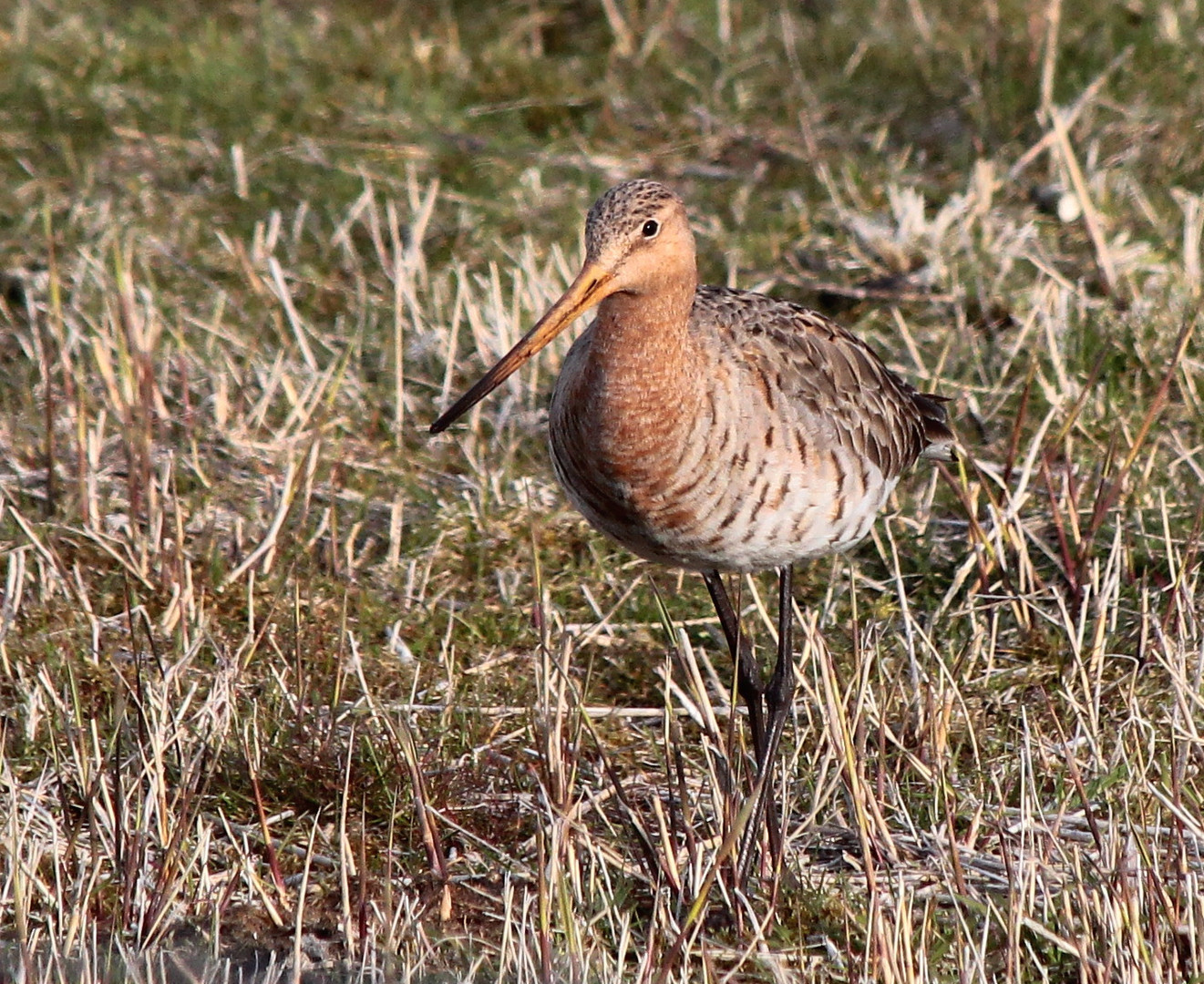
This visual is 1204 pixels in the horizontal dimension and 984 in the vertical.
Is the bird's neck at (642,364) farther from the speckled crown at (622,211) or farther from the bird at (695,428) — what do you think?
the speckled crown at (622,211)

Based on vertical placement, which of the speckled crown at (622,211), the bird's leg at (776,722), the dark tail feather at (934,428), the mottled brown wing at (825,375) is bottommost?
the bird's leg at (776,722)

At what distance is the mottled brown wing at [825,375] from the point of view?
430cm

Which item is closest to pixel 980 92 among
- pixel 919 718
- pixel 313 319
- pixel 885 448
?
pixel 313 319

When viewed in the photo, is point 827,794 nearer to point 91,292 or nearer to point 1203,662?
Answer: point 1203,662

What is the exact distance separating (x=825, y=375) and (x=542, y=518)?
1193mm

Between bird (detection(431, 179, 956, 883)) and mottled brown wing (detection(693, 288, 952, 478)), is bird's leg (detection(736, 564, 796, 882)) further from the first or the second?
mottled brown wing (detection(693, 288, 952, 478))

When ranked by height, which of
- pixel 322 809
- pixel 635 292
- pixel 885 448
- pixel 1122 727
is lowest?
pixel 322 809

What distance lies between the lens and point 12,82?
25.1ft

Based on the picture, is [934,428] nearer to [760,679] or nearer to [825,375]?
[825,375]

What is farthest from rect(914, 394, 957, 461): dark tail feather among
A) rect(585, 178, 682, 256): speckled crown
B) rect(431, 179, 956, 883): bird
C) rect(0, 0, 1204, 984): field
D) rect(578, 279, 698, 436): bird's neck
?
rect(585, 178, 682, 256): speckled crown

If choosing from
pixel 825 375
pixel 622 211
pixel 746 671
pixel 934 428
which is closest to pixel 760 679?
pixel 746 671

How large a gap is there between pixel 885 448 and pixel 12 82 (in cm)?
456

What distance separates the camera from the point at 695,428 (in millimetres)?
4035

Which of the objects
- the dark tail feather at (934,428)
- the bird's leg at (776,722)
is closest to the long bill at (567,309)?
the bird's leg at (776,722)
